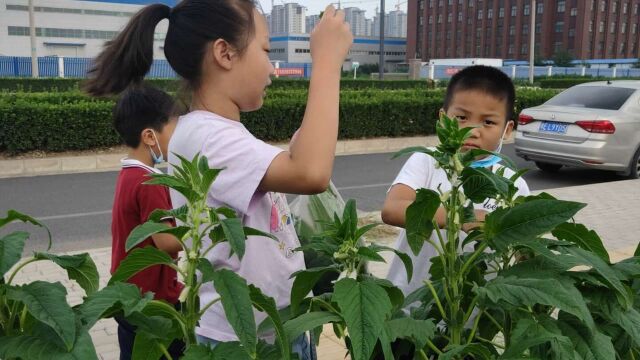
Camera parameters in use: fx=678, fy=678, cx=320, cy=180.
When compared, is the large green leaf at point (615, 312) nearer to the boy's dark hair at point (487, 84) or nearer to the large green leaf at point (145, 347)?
the large green leaf at point (145, 347)

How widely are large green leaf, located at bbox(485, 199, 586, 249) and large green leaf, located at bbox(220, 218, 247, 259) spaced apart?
0.45 metres

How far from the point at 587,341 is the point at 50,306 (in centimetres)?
90

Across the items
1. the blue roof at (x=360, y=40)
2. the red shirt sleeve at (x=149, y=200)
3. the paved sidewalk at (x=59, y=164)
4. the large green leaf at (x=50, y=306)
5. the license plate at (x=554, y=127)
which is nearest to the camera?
the large green leaf at (x=50, y=306)

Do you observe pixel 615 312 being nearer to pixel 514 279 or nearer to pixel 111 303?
pixel 514 279

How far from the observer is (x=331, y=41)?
1.53 metres

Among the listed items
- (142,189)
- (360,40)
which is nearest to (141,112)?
(142,189)

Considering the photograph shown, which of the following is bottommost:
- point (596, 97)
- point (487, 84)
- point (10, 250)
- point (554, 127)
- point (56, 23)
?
point (554, 127)

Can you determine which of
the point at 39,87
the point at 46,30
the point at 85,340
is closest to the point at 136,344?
the point at 85,340

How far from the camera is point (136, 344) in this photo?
110 centimetres

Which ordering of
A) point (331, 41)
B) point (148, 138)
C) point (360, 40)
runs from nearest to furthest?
point (331, 41), point (148, 138), point (360, 40)

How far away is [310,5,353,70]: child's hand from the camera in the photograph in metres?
1.52

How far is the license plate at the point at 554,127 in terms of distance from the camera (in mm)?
9586

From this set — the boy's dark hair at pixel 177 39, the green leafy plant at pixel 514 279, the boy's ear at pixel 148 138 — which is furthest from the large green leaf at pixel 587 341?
the boy's ear at pixel 148 138

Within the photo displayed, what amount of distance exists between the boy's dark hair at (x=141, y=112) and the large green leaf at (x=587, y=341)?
201 cm
